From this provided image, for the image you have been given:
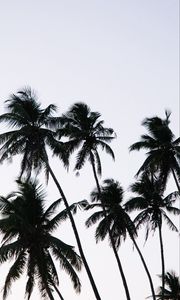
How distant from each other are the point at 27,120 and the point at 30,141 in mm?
1426

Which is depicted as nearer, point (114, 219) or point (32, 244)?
point (32, 244)

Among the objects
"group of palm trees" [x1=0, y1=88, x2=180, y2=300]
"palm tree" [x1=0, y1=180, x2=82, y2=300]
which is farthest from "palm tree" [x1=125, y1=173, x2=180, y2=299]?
"palm tree" [x1=0, y1=180, x2=82, y2=300]

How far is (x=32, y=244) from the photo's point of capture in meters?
24.9

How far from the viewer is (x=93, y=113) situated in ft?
106

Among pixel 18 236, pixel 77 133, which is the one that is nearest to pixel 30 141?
pixel 77 133

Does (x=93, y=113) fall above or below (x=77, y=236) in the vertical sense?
above

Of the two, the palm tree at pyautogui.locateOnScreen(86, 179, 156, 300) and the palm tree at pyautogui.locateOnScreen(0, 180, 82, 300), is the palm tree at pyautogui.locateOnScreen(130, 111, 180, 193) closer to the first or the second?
the palm tree at pyautogui.locateOnScreen(86, 179, 156, 300)

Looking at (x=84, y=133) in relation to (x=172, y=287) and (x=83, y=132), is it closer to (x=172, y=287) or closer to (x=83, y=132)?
(x=83, y=132)

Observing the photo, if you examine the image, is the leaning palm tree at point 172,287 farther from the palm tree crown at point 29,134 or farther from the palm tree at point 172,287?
the palm tree crown at point 29,134

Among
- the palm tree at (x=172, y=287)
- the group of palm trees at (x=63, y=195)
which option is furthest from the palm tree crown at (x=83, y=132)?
the palm tree at (x=172, y=287)

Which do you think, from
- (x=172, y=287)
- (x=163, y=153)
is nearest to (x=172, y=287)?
(x=172, y=287)

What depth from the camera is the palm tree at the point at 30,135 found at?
94.2ft

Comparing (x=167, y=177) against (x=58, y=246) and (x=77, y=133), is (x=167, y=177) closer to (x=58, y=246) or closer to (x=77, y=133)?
(x=77, y=133)

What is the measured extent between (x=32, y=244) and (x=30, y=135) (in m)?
7.50
